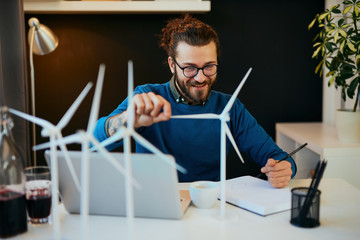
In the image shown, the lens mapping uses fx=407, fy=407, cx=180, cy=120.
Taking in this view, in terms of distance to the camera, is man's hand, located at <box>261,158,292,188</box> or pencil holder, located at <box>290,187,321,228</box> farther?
man's hand, located at <box>261,158,292,188</box>

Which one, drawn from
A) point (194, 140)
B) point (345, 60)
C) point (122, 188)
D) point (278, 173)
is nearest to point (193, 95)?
point (194, 140)

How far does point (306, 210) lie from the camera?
1136 mm

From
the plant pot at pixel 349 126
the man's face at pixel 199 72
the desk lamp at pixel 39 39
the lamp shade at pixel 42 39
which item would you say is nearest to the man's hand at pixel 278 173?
the man's face at pixel 199 72

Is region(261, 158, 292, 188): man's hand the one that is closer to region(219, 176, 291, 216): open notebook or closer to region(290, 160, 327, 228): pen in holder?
region(219, 176, 291, 216): open notebook

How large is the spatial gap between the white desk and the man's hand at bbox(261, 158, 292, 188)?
0.18m

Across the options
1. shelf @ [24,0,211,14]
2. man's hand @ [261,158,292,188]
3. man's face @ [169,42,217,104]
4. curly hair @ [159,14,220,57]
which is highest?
shelf @ [24,0,211,14]

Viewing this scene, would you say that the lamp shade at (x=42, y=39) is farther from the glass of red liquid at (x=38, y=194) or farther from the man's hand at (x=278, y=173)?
the man's hand at (x=278, y=173)

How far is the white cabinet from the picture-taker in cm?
241

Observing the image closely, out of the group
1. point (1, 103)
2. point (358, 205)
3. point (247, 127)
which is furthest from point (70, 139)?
point (1, 103)

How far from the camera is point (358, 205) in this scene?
1.33 metres

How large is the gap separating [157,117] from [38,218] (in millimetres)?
460

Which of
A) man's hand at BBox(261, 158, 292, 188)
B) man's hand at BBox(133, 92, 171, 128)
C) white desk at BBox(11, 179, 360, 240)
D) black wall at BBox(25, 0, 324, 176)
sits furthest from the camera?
black wall at BBox(25, 0, 324, 176)

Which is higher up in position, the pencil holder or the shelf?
the shelf

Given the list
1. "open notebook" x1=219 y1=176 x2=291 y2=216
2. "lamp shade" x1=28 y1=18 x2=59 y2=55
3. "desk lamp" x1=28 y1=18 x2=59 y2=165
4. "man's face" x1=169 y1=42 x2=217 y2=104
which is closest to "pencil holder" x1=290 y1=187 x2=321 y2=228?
"open notebook" x1=219 y1=176 x2=291 y2=216
